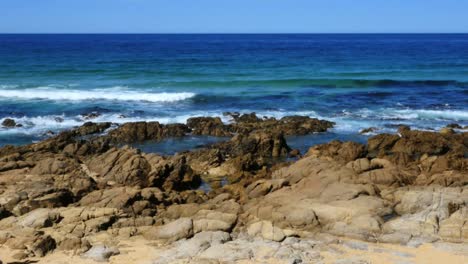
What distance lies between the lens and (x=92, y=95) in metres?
42.9

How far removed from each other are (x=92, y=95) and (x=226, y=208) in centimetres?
2853

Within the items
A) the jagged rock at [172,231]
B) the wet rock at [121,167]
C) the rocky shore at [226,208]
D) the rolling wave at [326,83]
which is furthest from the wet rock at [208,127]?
the rolling wave at [326,83]

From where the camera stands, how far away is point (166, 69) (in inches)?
2420

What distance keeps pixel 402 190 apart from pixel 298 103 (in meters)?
22.0

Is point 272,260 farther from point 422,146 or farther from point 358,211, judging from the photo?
point 422,146

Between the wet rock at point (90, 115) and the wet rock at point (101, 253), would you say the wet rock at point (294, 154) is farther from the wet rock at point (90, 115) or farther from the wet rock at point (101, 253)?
the wet rock at point (90, 115)

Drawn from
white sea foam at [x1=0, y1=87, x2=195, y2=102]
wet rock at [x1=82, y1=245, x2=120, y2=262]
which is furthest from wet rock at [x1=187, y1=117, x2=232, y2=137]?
wet rock at [x1=82, y1=245, x2=120, y2=262]

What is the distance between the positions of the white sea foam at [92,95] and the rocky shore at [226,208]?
18219 mm

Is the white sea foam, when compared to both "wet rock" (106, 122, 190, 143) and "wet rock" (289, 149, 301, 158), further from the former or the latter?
"wet rock" (289, 149, 301, 158)

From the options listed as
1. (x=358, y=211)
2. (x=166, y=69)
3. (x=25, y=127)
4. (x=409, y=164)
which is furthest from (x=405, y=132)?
(x=166, y=69)

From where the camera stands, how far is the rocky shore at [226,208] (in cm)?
1440

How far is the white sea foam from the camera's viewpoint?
41.6 metres

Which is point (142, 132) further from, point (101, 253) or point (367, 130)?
point (101, 253)

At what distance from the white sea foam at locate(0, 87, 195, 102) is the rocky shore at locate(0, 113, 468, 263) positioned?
18.2m
